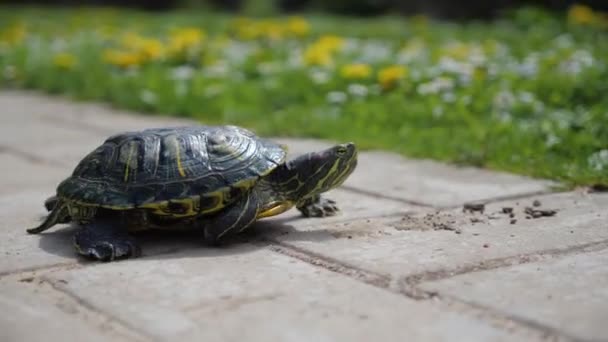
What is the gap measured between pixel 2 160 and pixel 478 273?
3.49 meters

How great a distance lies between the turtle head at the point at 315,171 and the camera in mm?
4156

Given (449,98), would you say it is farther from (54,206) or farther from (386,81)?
(54,206)

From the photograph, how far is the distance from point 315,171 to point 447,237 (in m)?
0.63

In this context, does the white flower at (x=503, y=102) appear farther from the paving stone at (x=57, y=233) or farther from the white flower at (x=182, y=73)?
the white flower at (x=182, y=73)

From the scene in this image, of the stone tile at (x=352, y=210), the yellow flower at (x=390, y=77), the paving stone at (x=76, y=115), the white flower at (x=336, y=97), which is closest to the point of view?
the stone tile at (x=352, y=210)

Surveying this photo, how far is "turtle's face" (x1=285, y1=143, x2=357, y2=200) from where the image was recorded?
164 inches

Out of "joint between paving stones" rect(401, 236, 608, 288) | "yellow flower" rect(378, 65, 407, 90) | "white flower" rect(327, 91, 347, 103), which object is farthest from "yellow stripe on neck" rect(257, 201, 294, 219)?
"yellow flower" rect(378, 65, 407, 90)

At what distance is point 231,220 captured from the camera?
12.9 ft

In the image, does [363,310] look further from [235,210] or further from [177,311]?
[235,210]

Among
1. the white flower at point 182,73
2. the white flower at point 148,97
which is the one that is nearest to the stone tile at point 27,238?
the white flower at point 148,97

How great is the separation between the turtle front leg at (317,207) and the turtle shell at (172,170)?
0.35m

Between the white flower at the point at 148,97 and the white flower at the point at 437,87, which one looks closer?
the white flower at the point at 437,87

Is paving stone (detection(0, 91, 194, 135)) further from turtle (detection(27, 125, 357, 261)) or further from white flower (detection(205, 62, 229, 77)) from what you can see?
turtle (detection(27, 125, 357, 261))

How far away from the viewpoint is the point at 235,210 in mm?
3980
